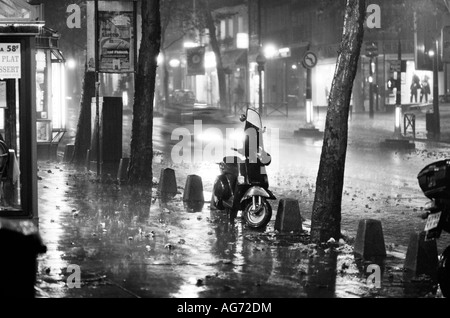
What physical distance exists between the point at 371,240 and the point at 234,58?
65733 mm

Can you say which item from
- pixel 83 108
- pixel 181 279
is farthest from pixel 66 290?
pixel 83 108

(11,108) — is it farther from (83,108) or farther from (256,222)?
(83,108)

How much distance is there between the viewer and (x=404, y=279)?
402 inches

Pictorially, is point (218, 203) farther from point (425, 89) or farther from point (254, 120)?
point (425, 89)

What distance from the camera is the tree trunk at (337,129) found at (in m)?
12.6

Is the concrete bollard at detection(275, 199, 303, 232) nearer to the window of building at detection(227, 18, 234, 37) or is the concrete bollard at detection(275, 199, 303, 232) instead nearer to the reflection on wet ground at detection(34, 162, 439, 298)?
the reflection on wet ground at detection(34, 162, 439, 298)

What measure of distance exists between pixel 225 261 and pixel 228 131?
2942 centimetres

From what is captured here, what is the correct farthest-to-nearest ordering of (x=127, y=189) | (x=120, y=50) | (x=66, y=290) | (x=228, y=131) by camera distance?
(x=228, y=131)
(x=120, y=50)
(x=127, y=189)
(x=66, y=290)

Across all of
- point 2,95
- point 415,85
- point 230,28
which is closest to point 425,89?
point 415,85

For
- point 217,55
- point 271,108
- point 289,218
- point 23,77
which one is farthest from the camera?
point 271,108

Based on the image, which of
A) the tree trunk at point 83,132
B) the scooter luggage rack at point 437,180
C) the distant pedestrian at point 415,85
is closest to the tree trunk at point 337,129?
the scooter luggage rack at point 437,180

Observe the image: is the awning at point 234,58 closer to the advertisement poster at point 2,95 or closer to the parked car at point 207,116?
the parked car at point 207,116

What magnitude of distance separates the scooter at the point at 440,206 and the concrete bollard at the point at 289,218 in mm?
4369

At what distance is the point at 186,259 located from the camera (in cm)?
1116
